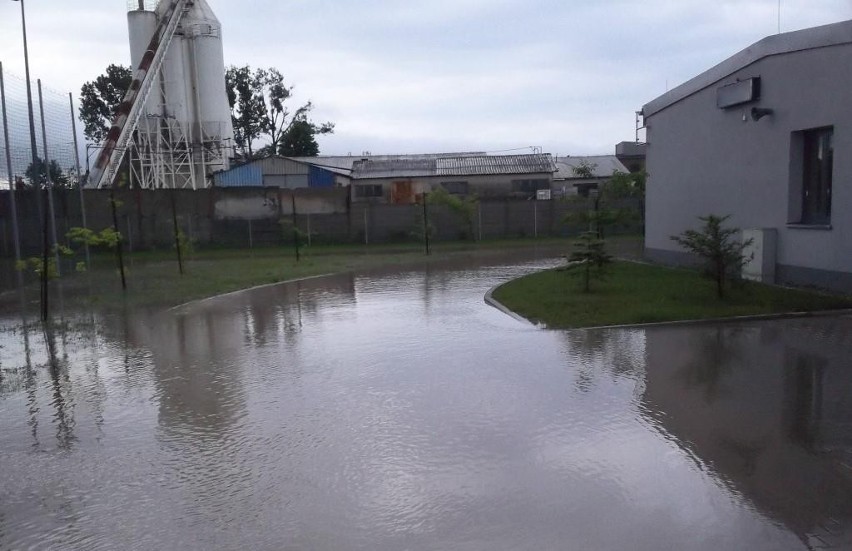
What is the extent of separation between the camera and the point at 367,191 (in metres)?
45.3

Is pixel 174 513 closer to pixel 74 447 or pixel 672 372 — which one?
pixel 74 447

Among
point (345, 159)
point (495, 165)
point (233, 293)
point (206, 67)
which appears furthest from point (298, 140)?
point (233, 293)

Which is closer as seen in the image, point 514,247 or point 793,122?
point 793,122

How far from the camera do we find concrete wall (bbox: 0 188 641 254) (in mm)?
31812

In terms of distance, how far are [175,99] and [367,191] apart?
12.3 meters

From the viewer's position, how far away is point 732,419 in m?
6.54

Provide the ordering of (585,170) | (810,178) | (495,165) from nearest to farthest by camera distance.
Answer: (810,178) < (495,165) < (585,170)

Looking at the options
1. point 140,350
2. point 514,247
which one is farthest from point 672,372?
point 514,247

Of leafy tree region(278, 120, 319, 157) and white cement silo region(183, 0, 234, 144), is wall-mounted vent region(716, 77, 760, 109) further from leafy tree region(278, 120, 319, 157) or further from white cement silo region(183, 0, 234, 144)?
leafy tree region(278, 120, 319, 157)

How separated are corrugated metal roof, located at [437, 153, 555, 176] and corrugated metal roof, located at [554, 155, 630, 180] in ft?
18.0

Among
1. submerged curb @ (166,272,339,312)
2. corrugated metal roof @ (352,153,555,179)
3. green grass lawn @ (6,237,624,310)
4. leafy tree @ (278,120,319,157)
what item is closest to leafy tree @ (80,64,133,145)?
leafy tree @ (278,120,319,157)

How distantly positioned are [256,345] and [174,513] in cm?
578

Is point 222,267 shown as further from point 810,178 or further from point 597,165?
point 597,165

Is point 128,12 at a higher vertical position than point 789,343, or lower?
higher
